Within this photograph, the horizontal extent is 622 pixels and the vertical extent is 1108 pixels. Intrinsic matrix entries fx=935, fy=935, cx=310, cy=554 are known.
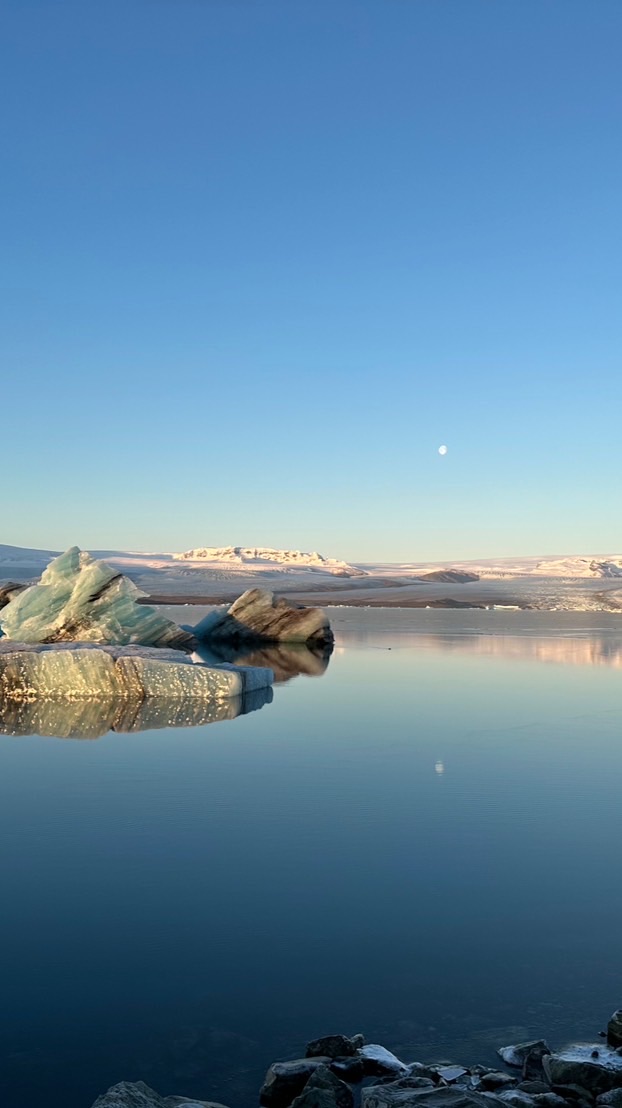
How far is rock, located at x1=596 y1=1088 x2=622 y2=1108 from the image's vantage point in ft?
7.15

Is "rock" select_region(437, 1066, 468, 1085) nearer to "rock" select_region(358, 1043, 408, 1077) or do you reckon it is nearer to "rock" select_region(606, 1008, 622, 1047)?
"rock" select_region(358, 1043, 408, 1077)

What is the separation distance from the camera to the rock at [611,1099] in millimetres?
2180

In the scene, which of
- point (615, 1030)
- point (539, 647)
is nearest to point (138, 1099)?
point (615, 1030)

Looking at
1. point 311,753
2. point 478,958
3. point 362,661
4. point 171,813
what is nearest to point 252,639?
point 362,661

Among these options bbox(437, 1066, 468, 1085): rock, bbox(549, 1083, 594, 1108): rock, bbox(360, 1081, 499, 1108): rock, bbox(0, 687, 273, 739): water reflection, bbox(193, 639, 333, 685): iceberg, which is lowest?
bbox(193, 639, 333, 685): iceberg

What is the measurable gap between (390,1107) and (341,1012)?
606mm

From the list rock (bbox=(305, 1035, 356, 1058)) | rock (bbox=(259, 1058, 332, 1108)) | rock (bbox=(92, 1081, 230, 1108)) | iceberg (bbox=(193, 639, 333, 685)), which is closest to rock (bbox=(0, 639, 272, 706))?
iceberg (bbox=(193, 639, 333, 685))

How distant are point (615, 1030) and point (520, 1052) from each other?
0.89 feet

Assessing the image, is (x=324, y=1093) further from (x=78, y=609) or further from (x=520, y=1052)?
(x=78, y=609)

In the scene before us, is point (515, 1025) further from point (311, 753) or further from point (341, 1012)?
point (311, 753)

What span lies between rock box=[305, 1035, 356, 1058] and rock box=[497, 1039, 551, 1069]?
0.40 metres

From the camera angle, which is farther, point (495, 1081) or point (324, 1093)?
point (495, 1081)

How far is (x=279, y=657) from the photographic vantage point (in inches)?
644

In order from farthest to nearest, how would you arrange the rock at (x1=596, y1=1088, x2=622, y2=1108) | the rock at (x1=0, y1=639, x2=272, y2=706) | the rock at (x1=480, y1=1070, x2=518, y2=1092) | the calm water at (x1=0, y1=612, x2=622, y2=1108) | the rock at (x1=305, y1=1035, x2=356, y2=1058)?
the rock at (x1=0, y1=639, x2=272, y2=706) < the calm water at (x1=0, y1=612, x2=622, y2=1108) < the rock at (x1=305, y1=1035, x2=356, y2=1058) < the rock at (x1=480, y1=1070, x2=518, y2=1092) < the rock at (x1=596, y1=1088, x2=622, y2=1108)
